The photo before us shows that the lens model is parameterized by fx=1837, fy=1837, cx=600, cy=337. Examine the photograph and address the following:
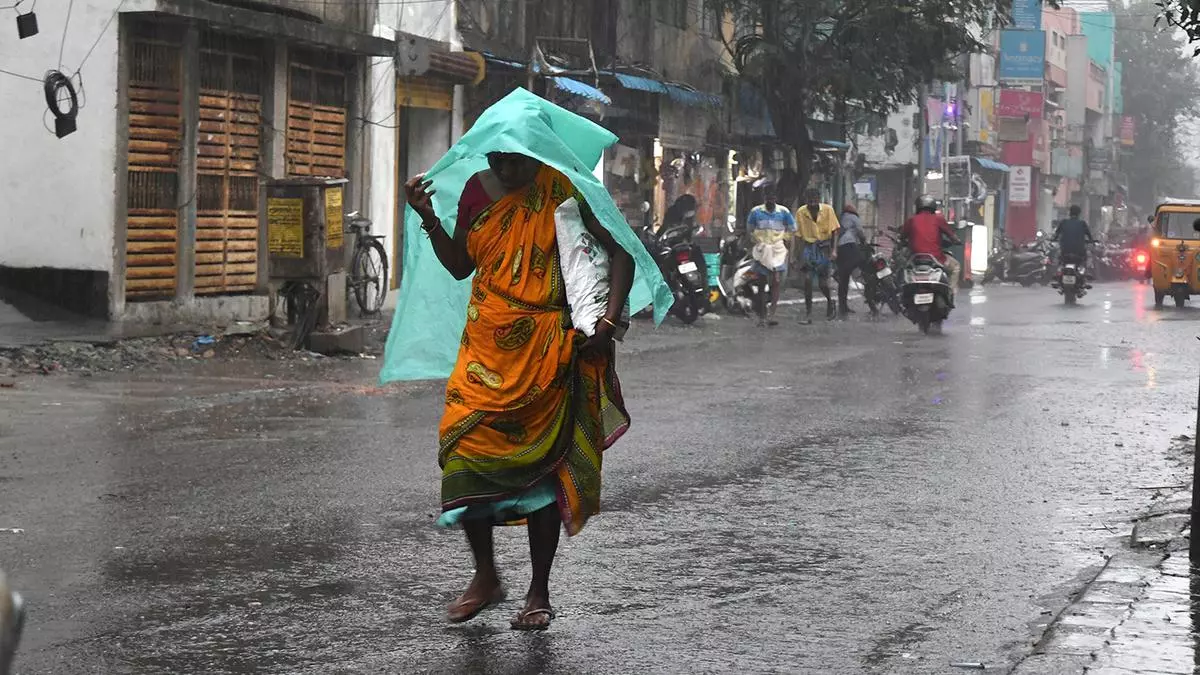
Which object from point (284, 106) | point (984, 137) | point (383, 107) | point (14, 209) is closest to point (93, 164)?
point (14, 209)

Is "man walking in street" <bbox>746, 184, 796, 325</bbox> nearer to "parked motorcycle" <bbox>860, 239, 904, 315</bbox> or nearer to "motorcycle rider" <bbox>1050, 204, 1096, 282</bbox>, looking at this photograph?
"parked motorcycle" <bbox>860, 239, 904, 315</bbox>

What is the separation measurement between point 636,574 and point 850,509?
6.64 feet

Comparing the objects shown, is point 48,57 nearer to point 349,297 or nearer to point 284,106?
point 284,106

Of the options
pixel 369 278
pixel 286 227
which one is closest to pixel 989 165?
pixel 369 278

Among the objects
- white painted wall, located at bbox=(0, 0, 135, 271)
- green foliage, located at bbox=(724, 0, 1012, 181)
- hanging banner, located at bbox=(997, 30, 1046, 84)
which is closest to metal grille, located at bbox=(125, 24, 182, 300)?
white painted wall, located at bbox=(0, 0, 135, 271)

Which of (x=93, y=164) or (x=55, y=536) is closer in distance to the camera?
(x=55, y=536)

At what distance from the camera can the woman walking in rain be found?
570 cm

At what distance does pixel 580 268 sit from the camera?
577cm

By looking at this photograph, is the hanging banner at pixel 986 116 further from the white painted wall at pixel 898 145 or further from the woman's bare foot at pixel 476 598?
the woman's bare foot at pixel 476 598

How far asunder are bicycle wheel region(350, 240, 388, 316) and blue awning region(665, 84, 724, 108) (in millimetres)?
10582

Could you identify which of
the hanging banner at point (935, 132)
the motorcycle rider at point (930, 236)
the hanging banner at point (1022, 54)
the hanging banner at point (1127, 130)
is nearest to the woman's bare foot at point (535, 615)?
the motorcycle rider at point (930, 236)

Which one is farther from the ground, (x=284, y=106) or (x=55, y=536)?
(x=284, y=106)

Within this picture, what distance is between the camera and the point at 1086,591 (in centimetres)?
644

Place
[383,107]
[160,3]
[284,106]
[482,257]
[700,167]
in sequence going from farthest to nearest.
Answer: [700,167]
[383,107]
[284,106]
[160,3]
[482,257]
